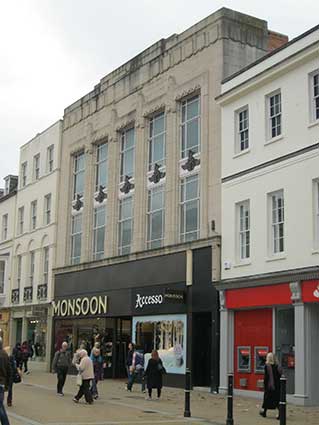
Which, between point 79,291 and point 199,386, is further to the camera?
point 79,291

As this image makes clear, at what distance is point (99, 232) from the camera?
34.1m

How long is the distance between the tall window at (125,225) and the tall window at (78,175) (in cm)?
455

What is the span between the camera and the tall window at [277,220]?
71.8 ft

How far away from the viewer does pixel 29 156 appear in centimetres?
4288

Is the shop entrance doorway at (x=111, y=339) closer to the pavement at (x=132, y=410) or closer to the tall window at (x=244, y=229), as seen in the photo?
the pavement at (x=132, y=410)

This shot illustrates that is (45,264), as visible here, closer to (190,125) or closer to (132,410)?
(190,125)

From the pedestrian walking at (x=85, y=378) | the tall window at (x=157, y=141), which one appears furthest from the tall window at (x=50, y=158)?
the pedestrian walking at (x=85, y=378)

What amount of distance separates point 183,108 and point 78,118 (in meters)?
10.0

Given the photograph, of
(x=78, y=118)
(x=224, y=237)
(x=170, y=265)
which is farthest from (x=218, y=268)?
(x=78, y=118)

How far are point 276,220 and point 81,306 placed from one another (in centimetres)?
1464

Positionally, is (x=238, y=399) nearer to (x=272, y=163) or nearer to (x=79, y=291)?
(x=272, y=163)

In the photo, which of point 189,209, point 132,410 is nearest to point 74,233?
point 189,209

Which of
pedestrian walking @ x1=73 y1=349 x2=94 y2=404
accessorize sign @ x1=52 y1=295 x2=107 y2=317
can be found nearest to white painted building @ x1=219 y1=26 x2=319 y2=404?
pedestrian walking @ x1=73 y1=349 x2=94 y2=404

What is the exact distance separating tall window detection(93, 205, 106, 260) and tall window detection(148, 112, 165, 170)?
15.6ft
